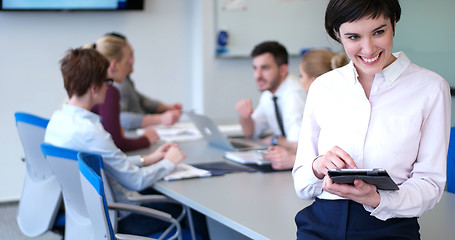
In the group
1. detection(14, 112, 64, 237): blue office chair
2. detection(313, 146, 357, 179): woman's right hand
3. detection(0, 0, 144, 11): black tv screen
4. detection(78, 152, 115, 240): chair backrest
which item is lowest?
detection(14, 112, 64, 237): blue office chair

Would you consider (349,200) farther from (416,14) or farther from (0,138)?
(0,138)

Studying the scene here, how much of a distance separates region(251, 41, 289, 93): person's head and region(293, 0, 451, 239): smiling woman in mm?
2270

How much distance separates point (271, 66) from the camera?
392 cm

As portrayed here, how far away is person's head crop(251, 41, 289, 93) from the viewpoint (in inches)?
Result: 154

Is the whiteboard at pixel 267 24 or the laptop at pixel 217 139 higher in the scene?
the whiteboard at pixel 267 24

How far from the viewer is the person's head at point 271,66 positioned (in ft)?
12.8

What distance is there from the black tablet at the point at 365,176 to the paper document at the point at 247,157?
1.54 m

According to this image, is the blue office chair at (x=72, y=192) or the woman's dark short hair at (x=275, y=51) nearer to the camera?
the blue office chair at (x=72, y=192)

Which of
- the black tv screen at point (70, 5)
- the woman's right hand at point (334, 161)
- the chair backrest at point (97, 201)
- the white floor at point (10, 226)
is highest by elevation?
the black tv screen at point (70, 5)

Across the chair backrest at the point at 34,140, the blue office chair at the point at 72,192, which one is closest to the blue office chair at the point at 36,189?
the chair backrest at the point at 34,140

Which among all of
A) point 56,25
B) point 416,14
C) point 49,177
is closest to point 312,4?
point 56,25

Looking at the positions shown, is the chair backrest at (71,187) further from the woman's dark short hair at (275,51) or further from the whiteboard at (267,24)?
the whiteboard at (267,24)

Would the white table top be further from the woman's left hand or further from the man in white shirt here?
the man in white shirt

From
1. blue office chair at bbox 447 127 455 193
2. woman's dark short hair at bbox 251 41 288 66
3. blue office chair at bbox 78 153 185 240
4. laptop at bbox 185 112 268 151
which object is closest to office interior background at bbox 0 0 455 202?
woman's dark short hair at bbox 251 41 288 66
